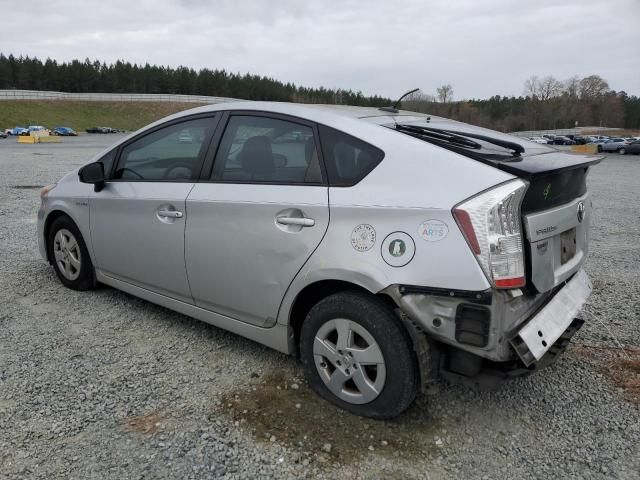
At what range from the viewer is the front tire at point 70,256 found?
4277mm

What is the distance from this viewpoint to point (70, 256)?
4.41 m

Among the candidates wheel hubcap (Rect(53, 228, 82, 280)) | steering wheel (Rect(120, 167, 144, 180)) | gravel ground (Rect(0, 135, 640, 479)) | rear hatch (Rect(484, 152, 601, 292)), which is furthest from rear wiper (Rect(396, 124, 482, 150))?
wheel hubcap (Rect(53, 228, 82, 280))

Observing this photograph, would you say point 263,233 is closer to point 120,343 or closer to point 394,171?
point 394,171

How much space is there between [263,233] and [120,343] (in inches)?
58.7

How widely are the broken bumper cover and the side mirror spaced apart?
320 cm

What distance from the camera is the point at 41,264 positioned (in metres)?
5.31

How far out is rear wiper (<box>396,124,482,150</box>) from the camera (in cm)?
261

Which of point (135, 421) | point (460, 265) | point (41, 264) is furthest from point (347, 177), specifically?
point (41, 264)

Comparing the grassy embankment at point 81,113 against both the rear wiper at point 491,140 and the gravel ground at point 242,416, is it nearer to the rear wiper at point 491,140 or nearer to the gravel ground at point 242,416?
the gravel ground at point 242,416

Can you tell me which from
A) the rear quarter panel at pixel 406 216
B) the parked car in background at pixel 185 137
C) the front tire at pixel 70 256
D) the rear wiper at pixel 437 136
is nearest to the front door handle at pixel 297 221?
the rear quarter panel at pixel 406 216

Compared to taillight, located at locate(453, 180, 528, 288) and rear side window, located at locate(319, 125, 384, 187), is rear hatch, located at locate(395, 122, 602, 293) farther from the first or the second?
rear side window, located at locate(319, 125, 384, 187)

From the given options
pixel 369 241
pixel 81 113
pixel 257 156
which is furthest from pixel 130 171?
pixel 81 113

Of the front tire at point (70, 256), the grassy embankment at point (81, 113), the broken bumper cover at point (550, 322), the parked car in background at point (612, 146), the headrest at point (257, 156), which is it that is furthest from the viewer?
the grassy embankment at point (81, 113)

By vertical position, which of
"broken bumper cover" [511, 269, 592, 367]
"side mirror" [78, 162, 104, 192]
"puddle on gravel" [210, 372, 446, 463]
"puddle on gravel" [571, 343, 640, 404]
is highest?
"side mirror" [78, 162, 104, 192]
